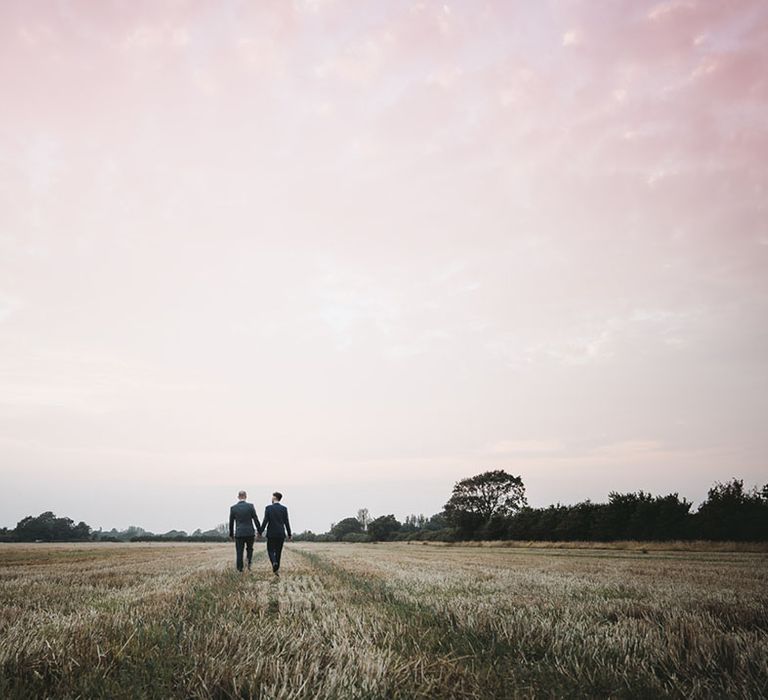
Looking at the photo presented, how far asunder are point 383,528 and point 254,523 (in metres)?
107

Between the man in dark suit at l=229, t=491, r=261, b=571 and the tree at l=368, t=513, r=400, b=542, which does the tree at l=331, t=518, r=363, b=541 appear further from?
the man in dark suit at l=229, t=491, r=261, b=571

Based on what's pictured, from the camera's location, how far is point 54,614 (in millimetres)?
4660

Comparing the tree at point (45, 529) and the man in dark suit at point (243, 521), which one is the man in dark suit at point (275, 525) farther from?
the tree at point (45, 529)

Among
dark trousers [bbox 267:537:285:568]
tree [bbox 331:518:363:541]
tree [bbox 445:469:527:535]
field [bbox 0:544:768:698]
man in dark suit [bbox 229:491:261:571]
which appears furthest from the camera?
tree [bbox 331:518:363:541]

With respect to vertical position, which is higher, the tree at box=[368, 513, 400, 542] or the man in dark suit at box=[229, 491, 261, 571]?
the man in dark suit at box=[229, 491, 261, 571]

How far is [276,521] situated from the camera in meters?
13.2

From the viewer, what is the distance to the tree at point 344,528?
490 feet

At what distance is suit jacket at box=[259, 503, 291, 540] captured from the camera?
Result: 13.0m

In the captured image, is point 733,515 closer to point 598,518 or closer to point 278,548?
point 598,518

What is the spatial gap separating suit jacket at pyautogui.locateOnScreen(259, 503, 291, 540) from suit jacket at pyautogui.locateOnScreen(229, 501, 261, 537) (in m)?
0.48

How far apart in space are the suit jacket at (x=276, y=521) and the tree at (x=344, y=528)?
145 meters

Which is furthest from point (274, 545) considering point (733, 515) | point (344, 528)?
point (344, 528)

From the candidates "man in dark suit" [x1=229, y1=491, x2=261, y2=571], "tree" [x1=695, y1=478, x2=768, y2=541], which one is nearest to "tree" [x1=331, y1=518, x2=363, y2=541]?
"tree" [x1=695, y1=478, x2=768, y2=541]

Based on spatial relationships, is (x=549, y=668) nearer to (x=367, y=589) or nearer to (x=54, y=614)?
(x=54, y=614)
